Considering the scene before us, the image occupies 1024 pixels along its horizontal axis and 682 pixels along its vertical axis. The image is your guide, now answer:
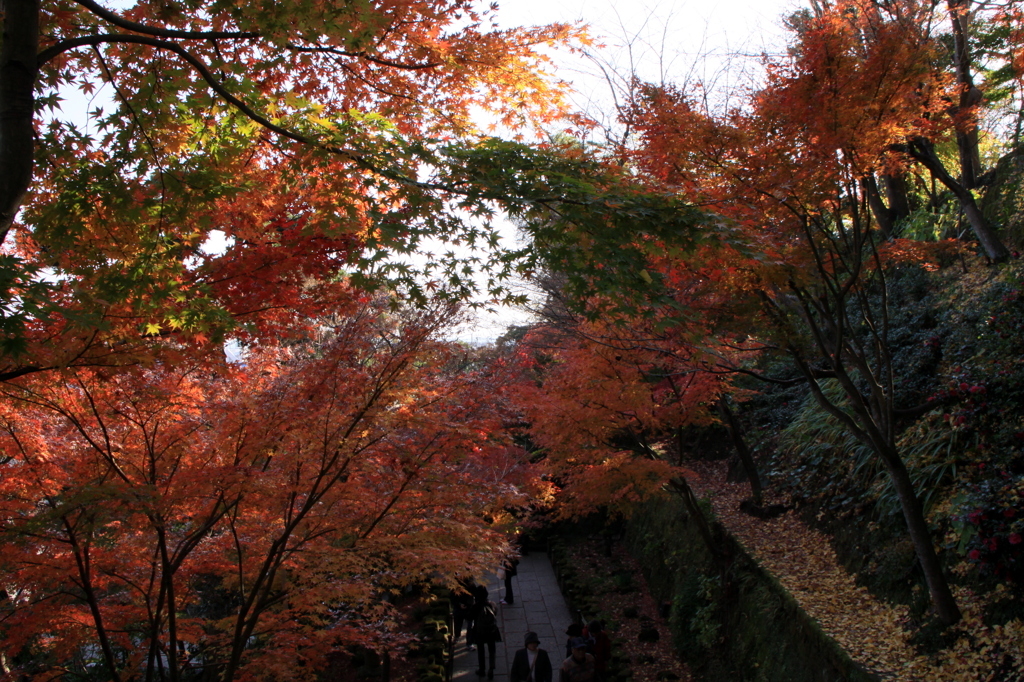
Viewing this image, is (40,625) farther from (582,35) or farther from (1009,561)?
(1009,561)

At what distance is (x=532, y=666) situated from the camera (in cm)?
879

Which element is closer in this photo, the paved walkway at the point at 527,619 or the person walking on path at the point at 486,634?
the person walking on path at the point at 486,634

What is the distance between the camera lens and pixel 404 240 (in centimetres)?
394

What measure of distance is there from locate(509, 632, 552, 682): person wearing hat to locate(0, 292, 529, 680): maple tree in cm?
234

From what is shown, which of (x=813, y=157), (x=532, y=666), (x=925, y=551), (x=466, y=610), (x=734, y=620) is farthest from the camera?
(x=466, y=610)

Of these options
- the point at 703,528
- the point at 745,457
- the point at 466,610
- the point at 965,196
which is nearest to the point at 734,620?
the point at 703,528

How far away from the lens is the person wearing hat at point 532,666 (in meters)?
8.52

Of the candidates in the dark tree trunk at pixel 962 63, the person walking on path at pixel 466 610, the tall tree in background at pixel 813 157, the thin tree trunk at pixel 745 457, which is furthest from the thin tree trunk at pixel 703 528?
the dark tree trunk at pixel 962 63

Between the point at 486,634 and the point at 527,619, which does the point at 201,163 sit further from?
the point at 527,619

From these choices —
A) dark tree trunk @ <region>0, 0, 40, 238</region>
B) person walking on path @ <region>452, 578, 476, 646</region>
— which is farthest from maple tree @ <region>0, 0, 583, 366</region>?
person walking on path @ <region>452, 578, 476, 646</region>

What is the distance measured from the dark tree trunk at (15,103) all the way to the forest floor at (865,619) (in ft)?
24.7

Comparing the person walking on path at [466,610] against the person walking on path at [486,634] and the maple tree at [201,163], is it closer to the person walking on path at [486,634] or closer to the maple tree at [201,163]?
the person walking on path at [486,634]

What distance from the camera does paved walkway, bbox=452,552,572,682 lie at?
11.2 meters

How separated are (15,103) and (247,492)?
378cm
